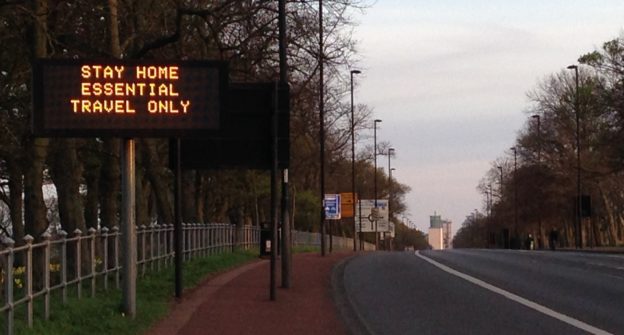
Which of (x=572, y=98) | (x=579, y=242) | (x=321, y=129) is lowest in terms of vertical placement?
(x=579, y=242)

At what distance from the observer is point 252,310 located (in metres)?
18.2

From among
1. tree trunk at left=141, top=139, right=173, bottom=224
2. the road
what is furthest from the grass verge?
tree trunk at left=141, top=139, right=173, bottom=224

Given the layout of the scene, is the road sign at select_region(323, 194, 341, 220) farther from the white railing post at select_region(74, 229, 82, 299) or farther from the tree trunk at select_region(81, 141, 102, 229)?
the white railing post at select_region(74, 229, 82, 299)

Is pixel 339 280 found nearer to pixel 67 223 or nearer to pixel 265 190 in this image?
pixel 67 223

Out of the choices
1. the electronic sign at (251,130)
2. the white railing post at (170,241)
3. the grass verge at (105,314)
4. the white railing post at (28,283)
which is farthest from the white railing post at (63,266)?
the white railing post at (170,241)

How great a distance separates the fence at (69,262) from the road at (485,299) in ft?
15.0

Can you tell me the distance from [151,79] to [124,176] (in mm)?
2092

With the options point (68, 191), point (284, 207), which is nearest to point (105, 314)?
point (284, 207)

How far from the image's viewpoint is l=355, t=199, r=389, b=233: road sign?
78938 millimetres

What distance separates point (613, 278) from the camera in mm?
26938

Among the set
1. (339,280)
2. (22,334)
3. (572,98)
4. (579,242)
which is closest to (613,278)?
(339,280)

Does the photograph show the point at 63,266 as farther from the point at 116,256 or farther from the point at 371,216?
the point at 371,216

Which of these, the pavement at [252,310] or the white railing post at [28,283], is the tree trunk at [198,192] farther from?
the white railing post at [28,283]

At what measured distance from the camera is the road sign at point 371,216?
78938 millimetres
